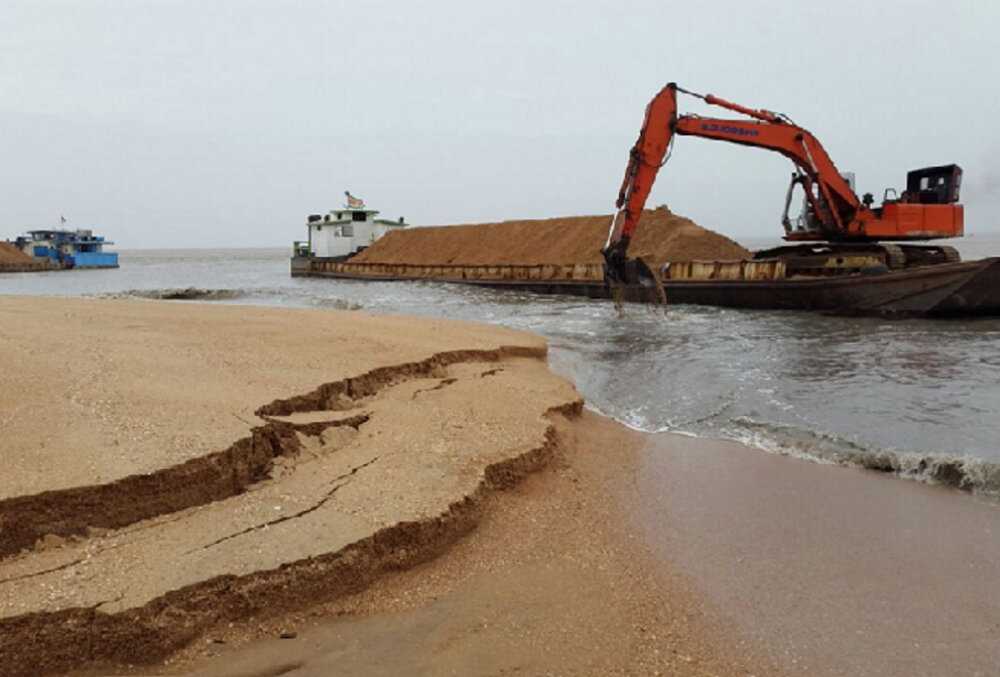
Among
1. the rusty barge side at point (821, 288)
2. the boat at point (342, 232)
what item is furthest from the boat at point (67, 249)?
the rusty barge side at point (821, 288)

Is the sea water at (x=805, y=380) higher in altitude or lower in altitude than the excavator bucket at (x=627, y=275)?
lower

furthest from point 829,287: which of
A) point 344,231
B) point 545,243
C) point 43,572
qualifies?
point 344,231

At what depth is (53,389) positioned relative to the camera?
4.27 meters

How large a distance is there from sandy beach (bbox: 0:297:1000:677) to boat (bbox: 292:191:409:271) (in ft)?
108

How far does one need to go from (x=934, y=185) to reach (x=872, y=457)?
14.6 meters

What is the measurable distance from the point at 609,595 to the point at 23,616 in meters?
2.28

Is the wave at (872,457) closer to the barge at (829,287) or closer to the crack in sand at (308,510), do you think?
the crack in sand at (308,510)

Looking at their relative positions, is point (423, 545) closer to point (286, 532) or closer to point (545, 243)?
point (286, 532)

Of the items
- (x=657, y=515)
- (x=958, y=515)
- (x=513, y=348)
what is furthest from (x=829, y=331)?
(x=657, y=515)

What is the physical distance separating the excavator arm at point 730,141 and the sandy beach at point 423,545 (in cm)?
1054

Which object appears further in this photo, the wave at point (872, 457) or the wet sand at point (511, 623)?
the wave at point (872, 457)

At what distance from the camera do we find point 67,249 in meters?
51.1

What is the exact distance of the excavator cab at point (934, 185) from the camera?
16.2 meters

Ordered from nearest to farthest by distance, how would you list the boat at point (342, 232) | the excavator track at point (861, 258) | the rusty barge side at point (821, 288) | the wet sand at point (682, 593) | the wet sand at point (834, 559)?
the wet sand at point (682, 593), the wet sand at point (834, 559), the rusty barge side at point (821, 288), the excavator track at point (861, 258), the boat at point (342, 232)
